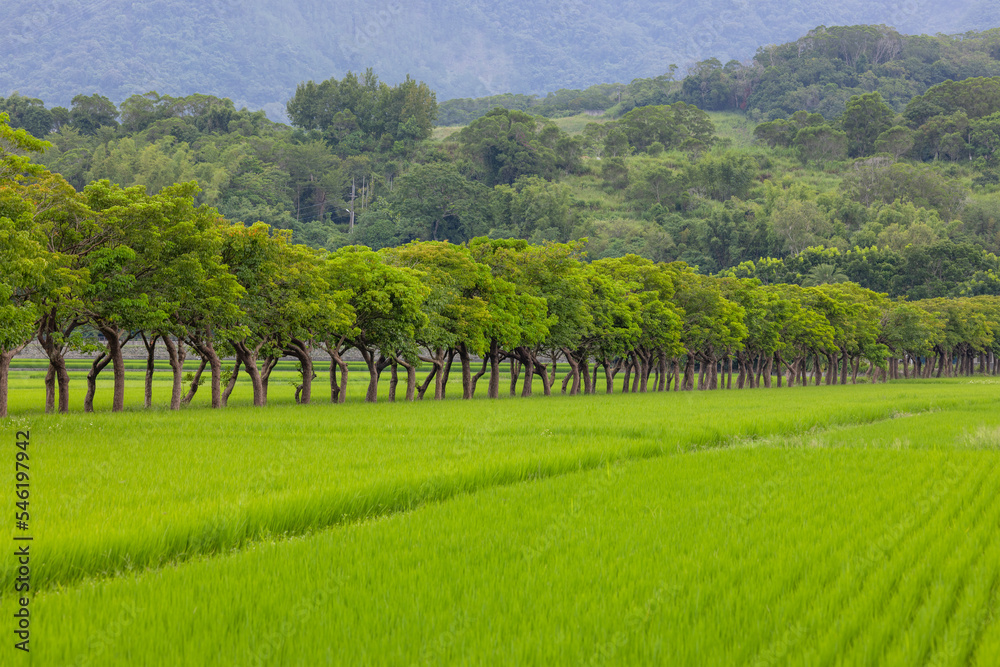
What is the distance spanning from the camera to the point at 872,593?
5426 mm

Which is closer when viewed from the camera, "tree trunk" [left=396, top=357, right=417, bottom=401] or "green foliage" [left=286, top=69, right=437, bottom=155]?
"tree trunk" [left=396, top=357, right=417, bottom=401]

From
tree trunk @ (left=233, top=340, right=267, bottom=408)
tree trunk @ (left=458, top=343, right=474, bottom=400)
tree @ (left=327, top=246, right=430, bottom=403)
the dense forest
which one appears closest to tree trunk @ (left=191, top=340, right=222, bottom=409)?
tree trunk @ (left=233, top=340, right=267, bottom=408)

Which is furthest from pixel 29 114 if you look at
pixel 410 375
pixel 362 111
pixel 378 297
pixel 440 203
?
pixel 378 297

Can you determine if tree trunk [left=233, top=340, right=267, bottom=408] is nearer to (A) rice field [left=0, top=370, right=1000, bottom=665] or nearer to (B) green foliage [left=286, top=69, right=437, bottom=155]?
(A) rice field [left=0, top=370, right=1000, bottom=665]

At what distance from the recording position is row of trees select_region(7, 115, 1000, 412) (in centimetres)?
2131

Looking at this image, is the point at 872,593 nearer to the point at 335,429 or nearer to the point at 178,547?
the point at 178,547

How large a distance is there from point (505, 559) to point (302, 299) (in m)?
25.8

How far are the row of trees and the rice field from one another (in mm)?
9933

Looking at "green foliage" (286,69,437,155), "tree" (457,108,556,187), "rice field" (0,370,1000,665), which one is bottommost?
"rice field" (0,370,1000,665)

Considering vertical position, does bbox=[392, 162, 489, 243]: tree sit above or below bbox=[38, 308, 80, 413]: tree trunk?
above

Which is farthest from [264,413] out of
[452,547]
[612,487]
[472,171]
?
[472,171]

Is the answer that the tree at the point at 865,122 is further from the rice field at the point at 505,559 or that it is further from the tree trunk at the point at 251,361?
the rice field at the point at 505,559

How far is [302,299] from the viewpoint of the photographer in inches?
1199

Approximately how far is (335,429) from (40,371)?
2233 inches
